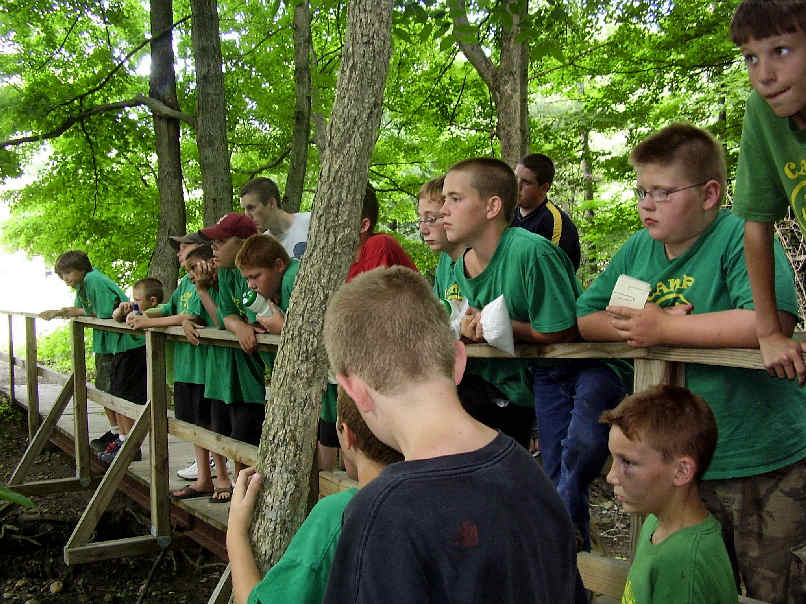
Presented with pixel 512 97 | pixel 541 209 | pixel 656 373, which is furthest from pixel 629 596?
pixel 512 97

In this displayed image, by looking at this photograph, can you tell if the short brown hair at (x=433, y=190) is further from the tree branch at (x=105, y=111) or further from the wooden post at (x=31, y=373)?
the wooden post at (x=31, y=373)

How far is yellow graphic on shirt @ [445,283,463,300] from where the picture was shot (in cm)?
323

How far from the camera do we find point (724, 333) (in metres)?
1.98

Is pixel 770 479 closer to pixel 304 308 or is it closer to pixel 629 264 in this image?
pixel 629 264

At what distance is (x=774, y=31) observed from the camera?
64.1 inches

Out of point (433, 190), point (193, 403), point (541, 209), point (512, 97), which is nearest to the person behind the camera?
point (433, 190)

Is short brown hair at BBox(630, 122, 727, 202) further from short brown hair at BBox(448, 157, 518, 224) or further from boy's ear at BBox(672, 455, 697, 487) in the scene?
boy's ear at BBox(672, 455, 697, 487)

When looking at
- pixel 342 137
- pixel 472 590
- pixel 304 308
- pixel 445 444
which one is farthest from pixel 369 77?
pixel 472 590

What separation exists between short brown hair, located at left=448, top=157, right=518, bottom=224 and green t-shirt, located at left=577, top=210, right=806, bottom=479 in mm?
887

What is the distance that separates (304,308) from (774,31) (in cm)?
154

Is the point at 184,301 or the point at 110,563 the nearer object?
the point at 184,301

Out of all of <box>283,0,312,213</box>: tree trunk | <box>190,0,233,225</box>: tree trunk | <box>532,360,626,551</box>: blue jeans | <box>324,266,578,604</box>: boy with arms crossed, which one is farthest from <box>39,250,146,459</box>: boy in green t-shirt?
<box>324,266,578,604</box>: boy with arms crossed

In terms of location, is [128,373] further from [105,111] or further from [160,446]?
[105,111]

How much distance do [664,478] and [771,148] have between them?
948 millimetres
